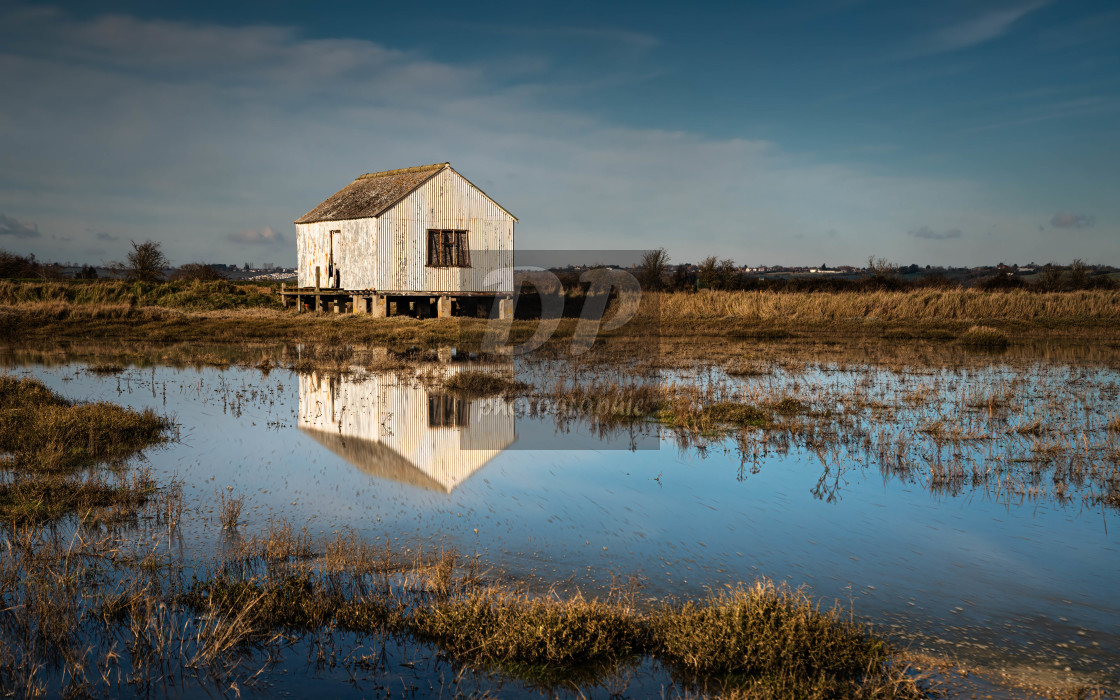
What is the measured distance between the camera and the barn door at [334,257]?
3375 centimetres

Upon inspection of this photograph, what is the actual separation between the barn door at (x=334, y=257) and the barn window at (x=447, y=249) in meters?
4.24

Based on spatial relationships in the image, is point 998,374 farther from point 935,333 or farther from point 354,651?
point 354,651

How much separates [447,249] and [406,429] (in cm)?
2092

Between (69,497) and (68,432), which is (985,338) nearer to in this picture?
(68,432)

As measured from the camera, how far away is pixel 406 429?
1232 cm

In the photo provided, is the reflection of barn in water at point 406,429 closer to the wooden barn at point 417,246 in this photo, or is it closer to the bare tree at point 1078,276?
the wooden barn at point 417,246

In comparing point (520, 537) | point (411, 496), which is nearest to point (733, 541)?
point (520, 537)

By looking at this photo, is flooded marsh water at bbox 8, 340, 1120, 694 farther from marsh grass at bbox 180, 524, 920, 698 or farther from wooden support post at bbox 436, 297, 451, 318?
wooden support post at bbox 436, 297, 451, 318

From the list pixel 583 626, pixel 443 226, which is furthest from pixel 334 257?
pixel 583 626

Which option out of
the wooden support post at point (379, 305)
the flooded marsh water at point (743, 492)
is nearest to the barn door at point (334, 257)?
the wooden support post at point (379, 305)

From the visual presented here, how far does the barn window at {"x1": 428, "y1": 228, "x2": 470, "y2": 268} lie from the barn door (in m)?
4.24

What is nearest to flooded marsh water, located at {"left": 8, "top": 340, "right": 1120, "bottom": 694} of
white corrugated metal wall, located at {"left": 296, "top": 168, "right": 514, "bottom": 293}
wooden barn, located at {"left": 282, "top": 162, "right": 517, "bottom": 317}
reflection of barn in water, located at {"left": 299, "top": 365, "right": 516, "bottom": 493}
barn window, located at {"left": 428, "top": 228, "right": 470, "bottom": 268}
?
reflection of barn in water, located at {"left": 299, "top": 365, "right": 516, "bottom": 493}

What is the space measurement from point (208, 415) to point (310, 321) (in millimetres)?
18283

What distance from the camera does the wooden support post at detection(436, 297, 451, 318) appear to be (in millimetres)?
32656
